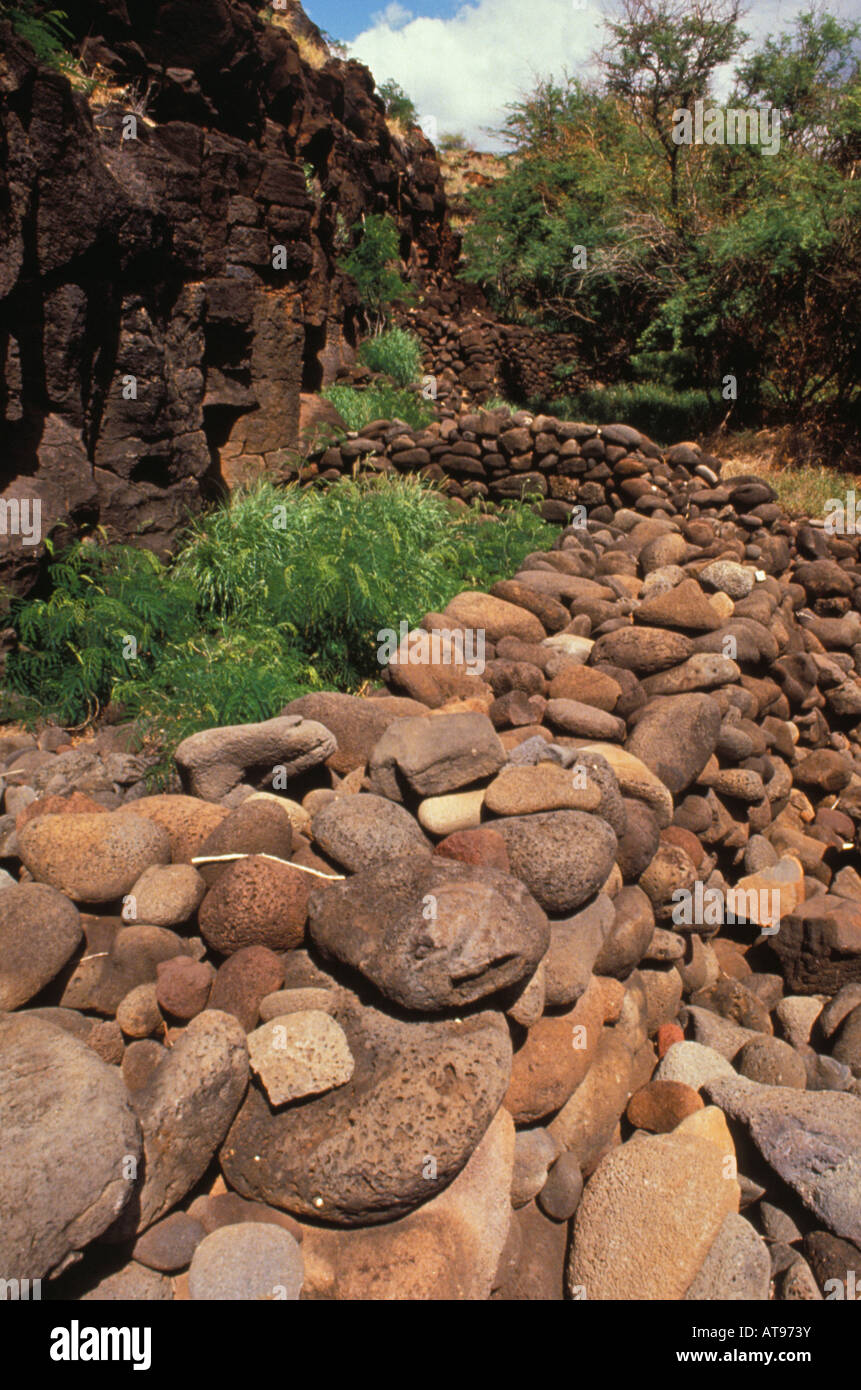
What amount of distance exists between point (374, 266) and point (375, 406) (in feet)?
13.7

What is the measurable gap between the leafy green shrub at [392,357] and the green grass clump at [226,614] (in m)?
6.05

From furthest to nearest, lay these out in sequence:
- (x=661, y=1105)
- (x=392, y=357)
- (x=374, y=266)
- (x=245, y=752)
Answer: (x=374, y=266), (x=392, y=357), (x=245, y=752), (x=661, y=1105)

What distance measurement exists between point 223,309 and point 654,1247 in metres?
6.95

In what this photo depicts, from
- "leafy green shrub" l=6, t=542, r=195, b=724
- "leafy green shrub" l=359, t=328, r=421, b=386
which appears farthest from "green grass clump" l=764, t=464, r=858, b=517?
"leafy green shrub" l=6, t=542, r=195, b=724

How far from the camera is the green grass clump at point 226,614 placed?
13.3ft

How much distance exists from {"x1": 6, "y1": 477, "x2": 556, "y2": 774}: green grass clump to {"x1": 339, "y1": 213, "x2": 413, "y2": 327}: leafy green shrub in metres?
7.77

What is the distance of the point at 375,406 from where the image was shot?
9945mm

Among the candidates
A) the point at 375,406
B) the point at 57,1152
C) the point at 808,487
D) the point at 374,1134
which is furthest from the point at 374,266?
the point at 57,1152

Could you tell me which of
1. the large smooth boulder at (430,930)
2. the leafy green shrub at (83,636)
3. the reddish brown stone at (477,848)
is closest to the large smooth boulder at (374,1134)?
the large smooth boulder at (430,930)

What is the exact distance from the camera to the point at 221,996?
8.07ft

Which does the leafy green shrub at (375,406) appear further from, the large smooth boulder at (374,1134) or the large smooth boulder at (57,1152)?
the large smooth boulder at (57,1152)

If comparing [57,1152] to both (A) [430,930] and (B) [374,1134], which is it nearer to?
(B) [374,1134]

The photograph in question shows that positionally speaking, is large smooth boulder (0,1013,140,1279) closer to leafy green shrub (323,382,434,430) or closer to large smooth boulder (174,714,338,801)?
large smooth boulder (174,714,338,801)
